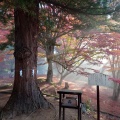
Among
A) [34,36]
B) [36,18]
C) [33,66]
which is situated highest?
[36,18]

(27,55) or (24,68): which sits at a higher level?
(27,55)

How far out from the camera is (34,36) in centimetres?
522

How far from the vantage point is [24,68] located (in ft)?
16.4

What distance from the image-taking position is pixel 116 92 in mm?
11422

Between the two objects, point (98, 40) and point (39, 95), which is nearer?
point (39, 95)

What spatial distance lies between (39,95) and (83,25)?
13.5ft

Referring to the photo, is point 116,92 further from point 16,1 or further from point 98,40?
point 16,1

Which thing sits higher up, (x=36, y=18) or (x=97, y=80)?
(x=36, y=18)

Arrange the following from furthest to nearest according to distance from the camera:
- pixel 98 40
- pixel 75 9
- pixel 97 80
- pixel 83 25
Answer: pixel 98 40 < pixel 83 25 < pixel 75 9 < pixel 97 80

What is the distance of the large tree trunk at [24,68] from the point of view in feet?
16.2

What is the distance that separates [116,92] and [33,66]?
820 centimetres

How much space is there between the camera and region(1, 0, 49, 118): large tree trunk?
4926 millimetres

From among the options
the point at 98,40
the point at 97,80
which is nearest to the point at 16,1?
the point at 97,80

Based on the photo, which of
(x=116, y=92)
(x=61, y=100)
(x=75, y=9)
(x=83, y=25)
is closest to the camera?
(x=61, y=100)
